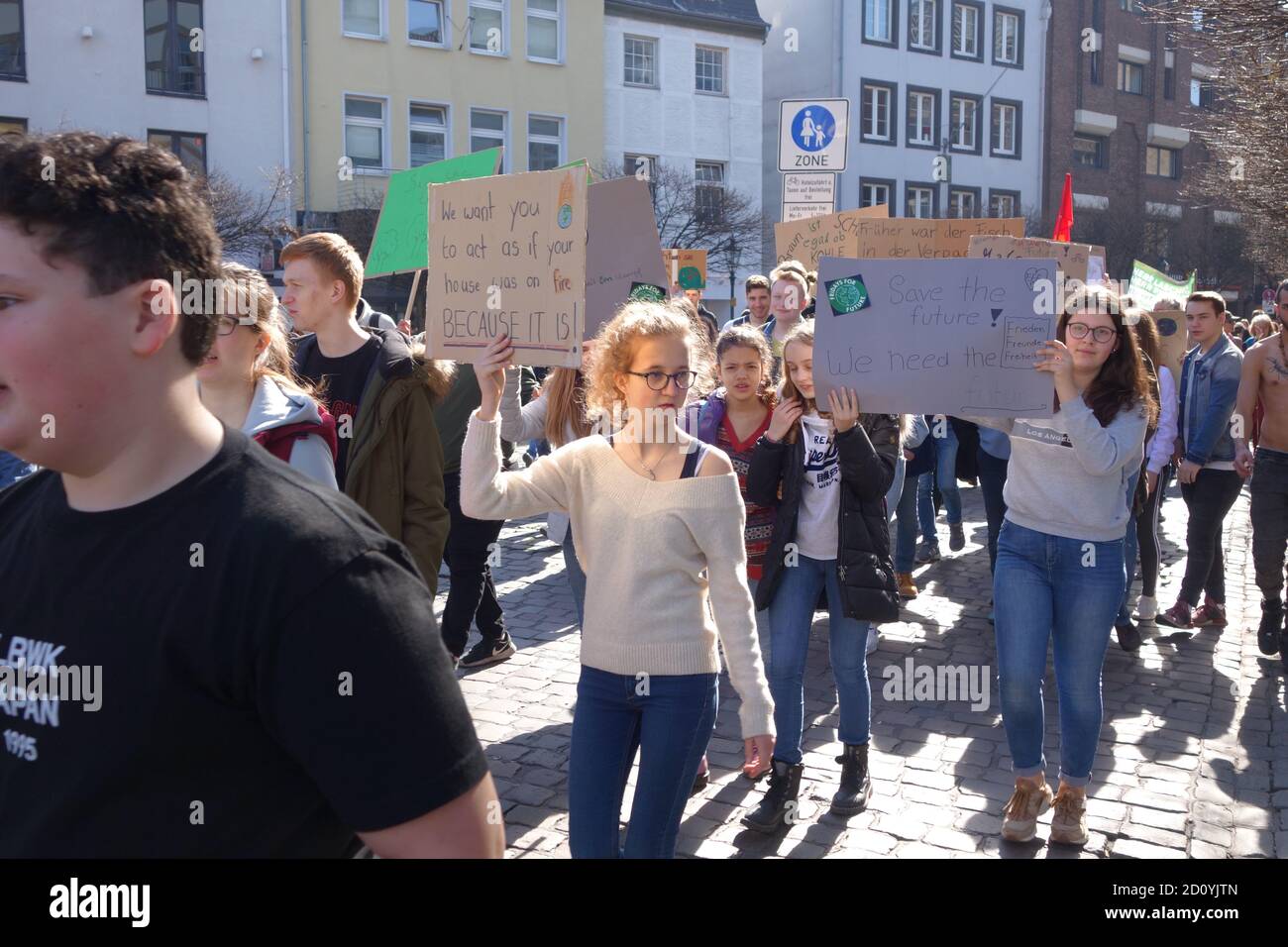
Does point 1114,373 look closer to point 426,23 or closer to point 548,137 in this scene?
point 426,23

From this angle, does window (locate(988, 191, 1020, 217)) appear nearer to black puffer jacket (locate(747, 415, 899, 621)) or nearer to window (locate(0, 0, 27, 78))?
window (locate(0, 0, 27, 78))

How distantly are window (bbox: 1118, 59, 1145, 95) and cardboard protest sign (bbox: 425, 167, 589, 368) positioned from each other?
4876 cm

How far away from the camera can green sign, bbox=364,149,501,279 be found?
20.4 ft

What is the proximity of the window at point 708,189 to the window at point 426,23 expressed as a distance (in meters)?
7.50

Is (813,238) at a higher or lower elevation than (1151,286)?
higher

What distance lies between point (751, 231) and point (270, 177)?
42.8 feet

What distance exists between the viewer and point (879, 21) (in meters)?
40.5

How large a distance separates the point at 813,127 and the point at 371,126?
73.5 feet

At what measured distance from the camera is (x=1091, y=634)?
179 inches

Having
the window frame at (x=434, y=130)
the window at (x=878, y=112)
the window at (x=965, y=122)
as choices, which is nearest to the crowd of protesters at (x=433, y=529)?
the window frame at (x=434, y=130)

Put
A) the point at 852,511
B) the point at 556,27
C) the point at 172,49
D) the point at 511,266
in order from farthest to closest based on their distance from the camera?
the point at 556,27 → the point at 172,49 → the point at 852,511 → the point at 511,266

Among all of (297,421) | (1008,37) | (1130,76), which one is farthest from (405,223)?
(1130,76)

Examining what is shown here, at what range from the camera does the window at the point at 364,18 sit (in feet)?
96.4
